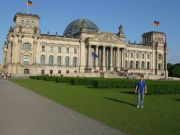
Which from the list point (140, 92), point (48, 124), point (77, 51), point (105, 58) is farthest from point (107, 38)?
point (48, 124)

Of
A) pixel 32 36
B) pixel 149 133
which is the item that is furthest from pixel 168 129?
pixel 32 36

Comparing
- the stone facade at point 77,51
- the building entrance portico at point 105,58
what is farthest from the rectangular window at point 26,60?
the building entrance portico at point 105,58

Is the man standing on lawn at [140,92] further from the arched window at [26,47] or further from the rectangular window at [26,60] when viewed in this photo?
the arched window at [26,47]

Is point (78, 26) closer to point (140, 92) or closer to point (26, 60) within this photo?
point (26, 60)

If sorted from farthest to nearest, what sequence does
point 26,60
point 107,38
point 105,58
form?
1. point 105,58
2. point 107,38
3. point 26,60

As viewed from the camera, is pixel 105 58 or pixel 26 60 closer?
pixel 26 60

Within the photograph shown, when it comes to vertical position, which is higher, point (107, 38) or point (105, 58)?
point (107, 38)

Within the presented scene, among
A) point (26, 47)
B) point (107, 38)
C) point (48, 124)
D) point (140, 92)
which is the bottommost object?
point (48, 124)

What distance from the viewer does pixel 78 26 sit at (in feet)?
401

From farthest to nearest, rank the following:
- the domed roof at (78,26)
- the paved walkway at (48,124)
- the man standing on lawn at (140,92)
Answer: 1. the domed roof at (78,26)
2. the man standing on lawn at (140,92)
3. the paved walkway at (48,124)

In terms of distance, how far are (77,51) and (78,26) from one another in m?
16.4

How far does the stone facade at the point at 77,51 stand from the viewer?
3925 inches

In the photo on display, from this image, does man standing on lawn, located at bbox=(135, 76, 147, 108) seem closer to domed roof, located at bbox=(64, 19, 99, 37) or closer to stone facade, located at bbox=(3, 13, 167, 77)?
stone facade, located at bbox=(3, 13, 167, 77)

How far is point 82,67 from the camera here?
11088 cm
